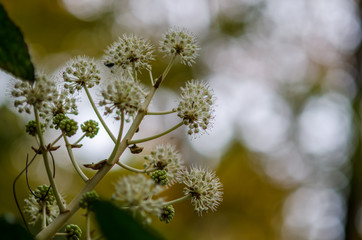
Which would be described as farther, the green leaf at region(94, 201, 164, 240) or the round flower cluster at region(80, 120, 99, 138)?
the round flower cluster at region(80, 120, 99, 138)

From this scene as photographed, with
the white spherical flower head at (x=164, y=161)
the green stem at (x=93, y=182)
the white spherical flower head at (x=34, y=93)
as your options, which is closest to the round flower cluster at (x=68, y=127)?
the white spherical flower head at (x=34, y=93)

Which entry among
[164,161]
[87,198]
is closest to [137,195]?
[87,198]

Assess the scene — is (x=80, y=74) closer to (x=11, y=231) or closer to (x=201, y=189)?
(x=201, y=189)

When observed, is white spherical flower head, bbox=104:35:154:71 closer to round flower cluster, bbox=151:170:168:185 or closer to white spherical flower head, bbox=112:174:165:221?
round flower cluster, bbox=151:170:168:185

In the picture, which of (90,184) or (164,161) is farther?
(164,161)

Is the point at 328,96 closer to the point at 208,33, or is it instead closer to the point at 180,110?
the point at 208,33

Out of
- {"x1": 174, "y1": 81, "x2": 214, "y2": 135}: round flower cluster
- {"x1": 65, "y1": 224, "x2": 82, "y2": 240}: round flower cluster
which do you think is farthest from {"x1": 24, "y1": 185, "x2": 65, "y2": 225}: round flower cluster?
{"x1": 174, "y1": 81, "x2": 214, "y2": 135}: round flower cluster
